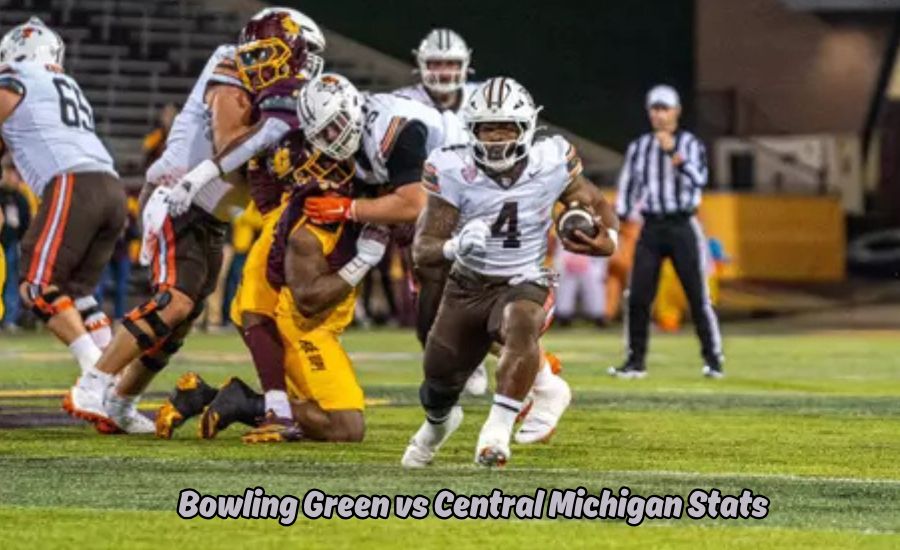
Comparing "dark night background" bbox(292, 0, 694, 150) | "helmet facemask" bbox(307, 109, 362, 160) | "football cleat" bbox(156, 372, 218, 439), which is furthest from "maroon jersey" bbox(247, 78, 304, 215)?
"dark night background" bbox(292, 0, 694, 150)

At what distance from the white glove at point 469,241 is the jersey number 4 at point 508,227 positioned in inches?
8.7

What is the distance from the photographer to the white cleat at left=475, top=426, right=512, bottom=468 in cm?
718

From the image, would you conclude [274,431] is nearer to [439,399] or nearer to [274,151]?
[274,151]

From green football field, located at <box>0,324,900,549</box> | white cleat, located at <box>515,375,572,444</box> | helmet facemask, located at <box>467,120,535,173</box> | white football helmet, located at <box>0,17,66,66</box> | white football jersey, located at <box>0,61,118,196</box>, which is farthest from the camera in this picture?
white football helmet, located at <box>0,17,66,66</box>

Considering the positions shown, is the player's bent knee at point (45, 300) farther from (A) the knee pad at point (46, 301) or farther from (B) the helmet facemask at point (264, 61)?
(B) the helmet facemask at point (264, 61)

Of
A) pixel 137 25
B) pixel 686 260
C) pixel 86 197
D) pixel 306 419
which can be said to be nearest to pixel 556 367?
pixel 306 419

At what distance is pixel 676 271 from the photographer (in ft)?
43.9

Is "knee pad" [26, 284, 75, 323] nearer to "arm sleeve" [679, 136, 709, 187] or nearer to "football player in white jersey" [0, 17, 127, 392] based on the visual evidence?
"football player in white jersey" [0, 17, 127, 392]

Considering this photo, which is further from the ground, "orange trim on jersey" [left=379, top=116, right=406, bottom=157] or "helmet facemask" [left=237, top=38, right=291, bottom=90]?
Result: "helmet facemask" [left=237, top=38, right=291, bottom=90]

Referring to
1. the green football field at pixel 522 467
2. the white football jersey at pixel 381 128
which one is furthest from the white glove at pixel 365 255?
the green football field at pixel 522 467

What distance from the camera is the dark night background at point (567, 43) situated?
2592 centimetres

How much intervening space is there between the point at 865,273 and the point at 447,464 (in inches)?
894

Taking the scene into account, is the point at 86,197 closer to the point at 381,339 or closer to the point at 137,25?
the point at 381,339

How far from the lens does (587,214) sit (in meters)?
7.48
